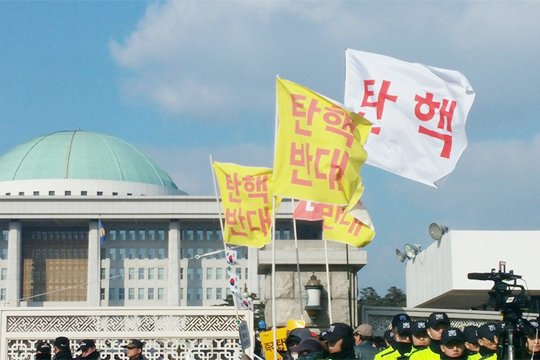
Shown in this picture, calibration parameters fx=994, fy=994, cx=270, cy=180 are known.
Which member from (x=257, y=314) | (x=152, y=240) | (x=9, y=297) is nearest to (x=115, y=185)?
(x=152, y=240)

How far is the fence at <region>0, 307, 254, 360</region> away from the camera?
12.9 metres

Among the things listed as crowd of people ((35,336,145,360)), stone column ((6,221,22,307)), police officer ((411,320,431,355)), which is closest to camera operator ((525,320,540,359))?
police officer ((411,320,431,355))

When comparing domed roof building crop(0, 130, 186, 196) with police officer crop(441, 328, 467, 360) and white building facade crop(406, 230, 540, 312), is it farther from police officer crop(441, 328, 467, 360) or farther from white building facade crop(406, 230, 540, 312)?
police officer crop(441, 328, 467, 360)

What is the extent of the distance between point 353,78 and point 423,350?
5.21 metres

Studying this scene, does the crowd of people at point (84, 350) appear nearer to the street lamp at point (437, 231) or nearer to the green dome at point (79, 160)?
the street lamp at point (437, 231)

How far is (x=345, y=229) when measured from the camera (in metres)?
12.1

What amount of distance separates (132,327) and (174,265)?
83453 millimetres

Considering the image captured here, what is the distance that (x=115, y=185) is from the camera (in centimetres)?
9850

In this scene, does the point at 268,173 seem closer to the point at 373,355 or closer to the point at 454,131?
the point at 454,131

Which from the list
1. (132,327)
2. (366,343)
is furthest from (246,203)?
(366,343)

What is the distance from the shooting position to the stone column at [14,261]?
94.4m

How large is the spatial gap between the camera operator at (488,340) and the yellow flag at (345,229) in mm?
3928

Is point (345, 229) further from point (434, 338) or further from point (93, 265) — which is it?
point (93, 265)

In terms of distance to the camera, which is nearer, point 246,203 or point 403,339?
point 403,339
